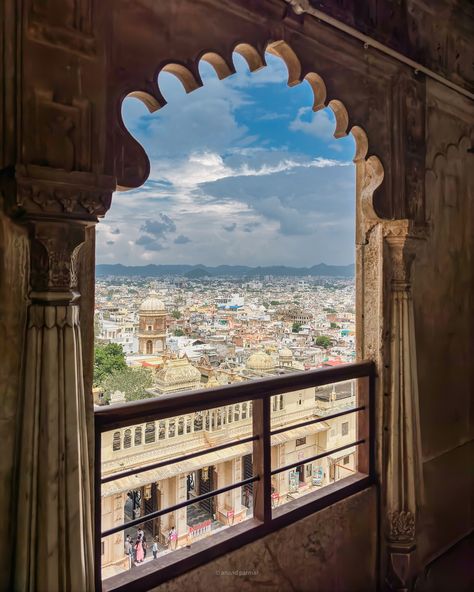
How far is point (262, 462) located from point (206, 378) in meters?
0.44

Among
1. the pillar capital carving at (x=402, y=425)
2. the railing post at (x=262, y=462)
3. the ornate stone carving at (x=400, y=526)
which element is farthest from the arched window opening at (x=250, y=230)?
the ornate stone carving at (x=400, y=526)

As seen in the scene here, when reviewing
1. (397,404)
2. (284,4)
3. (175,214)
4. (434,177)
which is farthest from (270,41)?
(397,404)

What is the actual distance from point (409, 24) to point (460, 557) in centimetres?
306

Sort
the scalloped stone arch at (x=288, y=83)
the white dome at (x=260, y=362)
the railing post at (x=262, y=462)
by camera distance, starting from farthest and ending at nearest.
→ the white dome at (x=260, y=362) < the railing post at (x=262, y=462) < the scalloped stone arch at (x=288, y=83)

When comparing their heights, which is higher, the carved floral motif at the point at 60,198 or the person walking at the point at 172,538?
the carved floral motif at the point at 60,198

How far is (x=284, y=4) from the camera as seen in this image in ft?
6.17

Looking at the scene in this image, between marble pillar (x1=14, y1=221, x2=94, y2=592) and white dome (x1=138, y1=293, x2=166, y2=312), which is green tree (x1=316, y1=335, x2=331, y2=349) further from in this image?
marble pillar (x1=14, y1=221, x2=94, y2=592)

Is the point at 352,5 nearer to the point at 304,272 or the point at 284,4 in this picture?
the point at 284,4

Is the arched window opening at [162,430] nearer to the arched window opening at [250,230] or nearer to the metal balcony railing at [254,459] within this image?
the arched window opening at [250,230]

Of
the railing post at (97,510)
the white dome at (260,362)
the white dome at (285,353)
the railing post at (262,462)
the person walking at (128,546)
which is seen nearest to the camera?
the railing post at (97,510)

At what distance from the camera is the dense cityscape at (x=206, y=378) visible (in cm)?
169

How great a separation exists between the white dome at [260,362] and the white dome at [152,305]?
1.65 ft

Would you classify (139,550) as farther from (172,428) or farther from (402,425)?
(402,425)

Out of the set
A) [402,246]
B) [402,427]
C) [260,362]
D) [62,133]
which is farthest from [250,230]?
[402,427]
